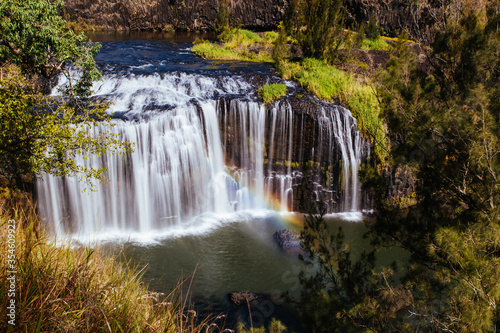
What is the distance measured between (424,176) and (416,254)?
1.23m

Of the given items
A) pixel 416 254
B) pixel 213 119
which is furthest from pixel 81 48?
pixel 416 254

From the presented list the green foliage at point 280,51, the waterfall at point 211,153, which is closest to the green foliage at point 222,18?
the green foliage at point 280,51

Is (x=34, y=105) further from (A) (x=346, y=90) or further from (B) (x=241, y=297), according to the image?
(A) (x=346, y=90)

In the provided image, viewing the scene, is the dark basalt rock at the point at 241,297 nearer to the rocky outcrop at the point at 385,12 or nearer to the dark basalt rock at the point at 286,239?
the dark basalt rock at the point at 286,239

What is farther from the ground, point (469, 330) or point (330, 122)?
point (330, 122)

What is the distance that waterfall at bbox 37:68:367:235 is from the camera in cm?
1202

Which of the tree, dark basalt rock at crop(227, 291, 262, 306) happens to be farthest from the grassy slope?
the tree

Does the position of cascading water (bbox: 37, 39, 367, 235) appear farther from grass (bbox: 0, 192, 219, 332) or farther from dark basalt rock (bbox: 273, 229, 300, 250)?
grass (bbox: 0, 192, 219, 332)

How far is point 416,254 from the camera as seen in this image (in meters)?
5.42

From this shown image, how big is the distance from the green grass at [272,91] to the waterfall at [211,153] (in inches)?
14.0

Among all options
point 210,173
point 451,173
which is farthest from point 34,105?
point 451,173

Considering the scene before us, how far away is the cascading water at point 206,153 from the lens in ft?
39.1

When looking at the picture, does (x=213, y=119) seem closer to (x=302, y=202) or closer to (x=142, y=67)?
(x=302, y=202)

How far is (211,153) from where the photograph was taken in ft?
42.8
